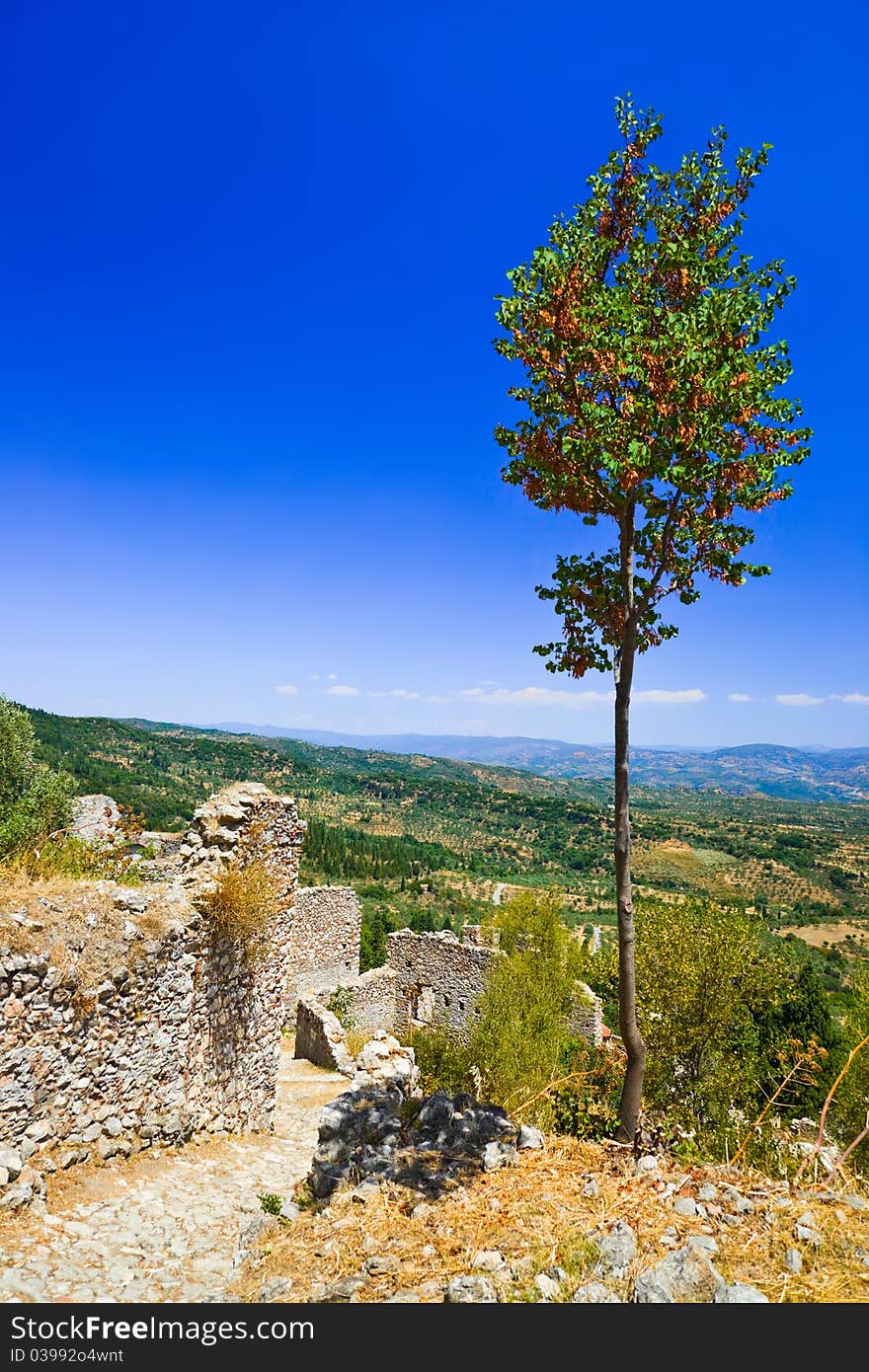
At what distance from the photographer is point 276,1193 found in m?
8.30

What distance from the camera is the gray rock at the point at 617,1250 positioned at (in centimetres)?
480

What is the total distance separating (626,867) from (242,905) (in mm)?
5663

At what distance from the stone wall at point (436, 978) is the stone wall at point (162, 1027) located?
14064mm

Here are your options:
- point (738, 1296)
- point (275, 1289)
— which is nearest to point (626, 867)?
point (738, 1296)

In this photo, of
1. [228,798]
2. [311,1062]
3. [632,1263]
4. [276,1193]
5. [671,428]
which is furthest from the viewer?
[311,1062]

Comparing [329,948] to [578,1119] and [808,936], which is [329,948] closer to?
[578,1119]

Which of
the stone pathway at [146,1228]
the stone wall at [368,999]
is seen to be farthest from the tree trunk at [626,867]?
the stone wall at [368,999]

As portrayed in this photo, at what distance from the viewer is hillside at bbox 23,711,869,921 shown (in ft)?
236

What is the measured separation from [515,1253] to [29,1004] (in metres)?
5.23

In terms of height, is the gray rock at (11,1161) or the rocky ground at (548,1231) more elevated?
the rocky ground at (548,1231)

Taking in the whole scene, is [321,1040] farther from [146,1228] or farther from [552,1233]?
[552,1233]

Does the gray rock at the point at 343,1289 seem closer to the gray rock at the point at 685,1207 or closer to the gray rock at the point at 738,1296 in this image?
the gray rock at the point at 738,1296

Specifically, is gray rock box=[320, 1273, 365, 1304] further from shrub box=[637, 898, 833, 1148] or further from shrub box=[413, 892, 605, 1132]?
shrub box=[637, 898, 833, 1148]
